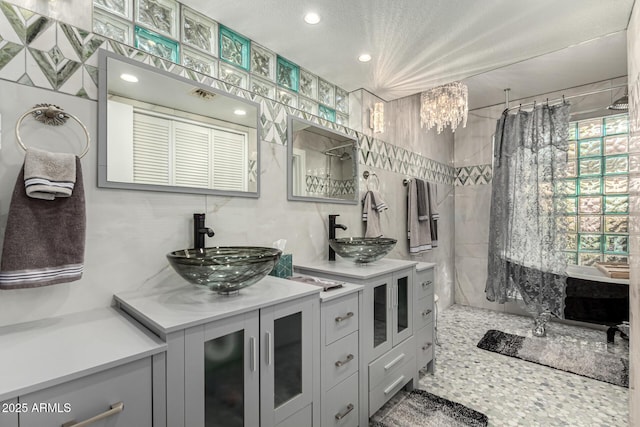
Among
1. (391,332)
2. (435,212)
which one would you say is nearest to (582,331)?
(435,212)

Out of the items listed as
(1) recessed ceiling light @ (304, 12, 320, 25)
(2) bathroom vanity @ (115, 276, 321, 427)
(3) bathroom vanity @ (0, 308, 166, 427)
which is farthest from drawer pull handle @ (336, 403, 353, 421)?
(1) recessed ceiling light @ (304, 12, 320, 25)

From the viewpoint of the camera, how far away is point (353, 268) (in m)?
1.73

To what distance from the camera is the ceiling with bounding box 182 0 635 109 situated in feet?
4.77

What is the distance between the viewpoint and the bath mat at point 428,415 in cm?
161

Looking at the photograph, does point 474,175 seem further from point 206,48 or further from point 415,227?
point 206,48

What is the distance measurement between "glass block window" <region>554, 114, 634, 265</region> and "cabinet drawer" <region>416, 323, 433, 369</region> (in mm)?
1829

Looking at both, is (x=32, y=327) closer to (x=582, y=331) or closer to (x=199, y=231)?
(x=199, y=231)

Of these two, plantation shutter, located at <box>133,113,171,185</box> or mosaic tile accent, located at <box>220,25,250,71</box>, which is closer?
plantation shutter, located at <box>133,113,171,185</box>

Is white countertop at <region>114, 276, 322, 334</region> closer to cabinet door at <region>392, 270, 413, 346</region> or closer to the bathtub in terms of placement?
cabinet door at <region>392, 270, 413, 346</region>

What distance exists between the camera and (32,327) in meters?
0.94

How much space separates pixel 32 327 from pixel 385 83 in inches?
92.2

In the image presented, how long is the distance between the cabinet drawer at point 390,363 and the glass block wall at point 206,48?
5.15 feet

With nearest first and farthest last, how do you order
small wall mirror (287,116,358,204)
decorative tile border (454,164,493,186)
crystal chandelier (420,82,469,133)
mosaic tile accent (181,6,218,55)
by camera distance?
mosaic tile accent (181,6,218,55), small wall mirror (287,116,358,204), crystal chandelier (420,82,469,133), decorative tile border (454,164,493,186)

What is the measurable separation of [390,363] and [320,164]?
130 centimetres
